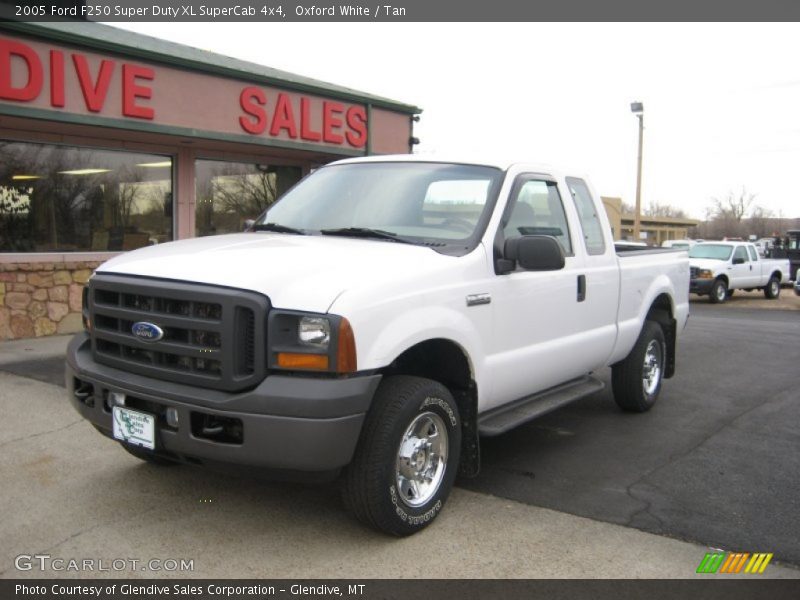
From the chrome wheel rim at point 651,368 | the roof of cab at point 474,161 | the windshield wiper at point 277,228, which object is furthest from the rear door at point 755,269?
the windshield wiper at point 277,228

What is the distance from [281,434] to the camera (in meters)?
3.46

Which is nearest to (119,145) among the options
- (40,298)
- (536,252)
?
(40,298)

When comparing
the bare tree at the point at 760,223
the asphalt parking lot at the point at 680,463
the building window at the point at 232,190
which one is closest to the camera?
the asphalt parking lot at the point at 680,463

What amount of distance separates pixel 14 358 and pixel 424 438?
6491 mm

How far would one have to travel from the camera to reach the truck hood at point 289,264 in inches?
141

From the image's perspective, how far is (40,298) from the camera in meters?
10.4

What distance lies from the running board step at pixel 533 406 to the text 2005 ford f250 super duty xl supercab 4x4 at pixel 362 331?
0.02 meters

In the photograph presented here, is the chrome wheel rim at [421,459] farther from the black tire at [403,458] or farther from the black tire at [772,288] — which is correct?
the black tire at [772,288]

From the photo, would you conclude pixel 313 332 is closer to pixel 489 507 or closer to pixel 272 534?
pixel 272 534

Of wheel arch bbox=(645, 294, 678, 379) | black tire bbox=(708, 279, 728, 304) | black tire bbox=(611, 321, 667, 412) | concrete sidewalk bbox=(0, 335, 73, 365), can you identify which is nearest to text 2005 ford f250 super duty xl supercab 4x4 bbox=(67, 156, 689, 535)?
black tire bbox=(611, 321, 667, 412)

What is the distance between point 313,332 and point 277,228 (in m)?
1.74

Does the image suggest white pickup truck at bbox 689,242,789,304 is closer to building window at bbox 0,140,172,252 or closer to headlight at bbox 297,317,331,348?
building window at bbox 0,140,172,252

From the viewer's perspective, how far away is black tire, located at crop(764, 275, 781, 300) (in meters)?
22.7

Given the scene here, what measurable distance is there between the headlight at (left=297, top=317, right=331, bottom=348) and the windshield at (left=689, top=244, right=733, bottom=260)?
20.0 metres
